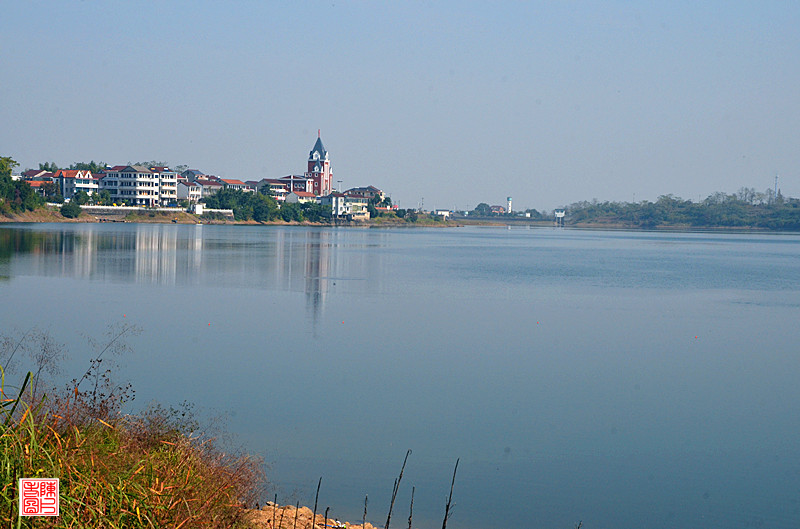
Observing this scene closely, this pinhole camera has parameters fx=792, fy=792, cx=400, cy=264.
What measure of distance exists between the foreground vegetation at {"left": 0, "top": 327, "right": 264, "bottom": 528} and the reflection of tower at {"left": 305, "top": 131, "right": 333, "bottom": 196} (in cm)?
14880

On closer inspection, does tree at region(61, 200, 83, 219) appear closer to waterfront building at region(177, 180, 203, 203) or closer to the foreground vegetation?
waterfront building at region(177, 180, 203, 203)

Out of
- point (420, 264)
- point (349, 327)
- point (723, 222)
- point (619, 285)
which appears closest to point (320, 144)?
point (723, 222)

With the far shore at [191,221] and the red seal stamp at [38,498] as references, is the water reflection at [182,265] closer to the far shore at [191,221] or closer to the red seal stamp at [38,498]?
the red seal stamp at [38,498]

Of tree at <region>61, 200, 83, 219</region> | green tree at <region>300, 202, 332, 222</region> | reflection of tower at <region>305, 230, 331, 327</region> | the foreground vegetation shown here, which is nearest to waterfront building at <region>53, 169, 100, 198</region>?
tree at <region>61, 200, 83, 219</region>

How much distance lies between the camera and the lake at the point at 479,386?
7.75m

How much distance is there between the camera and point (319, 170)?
514ft

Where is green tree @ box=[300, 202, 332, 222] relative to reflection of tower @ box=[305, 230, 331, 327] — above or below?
above

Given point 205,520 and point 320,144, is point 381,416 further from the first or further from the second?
point 320,144

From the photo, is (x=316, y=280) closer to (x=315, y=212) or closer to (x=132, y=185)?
(x=132, y=185)

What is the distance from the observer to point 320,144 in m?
162

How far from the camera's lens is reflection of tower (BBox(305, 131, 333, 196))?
15538 centimetres

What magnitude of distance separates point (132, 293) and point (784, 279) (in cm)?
2767

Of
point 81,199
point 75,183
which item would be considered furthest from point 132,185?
point 81,199

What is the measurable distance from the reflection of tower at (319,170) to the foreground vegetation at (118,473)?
488 feet
